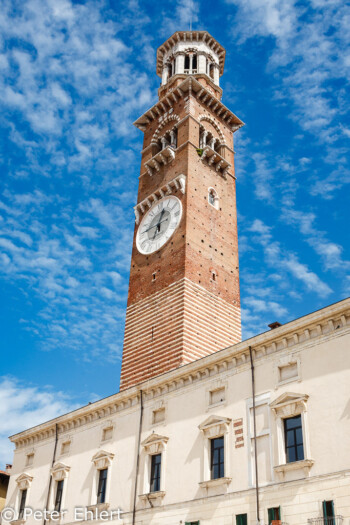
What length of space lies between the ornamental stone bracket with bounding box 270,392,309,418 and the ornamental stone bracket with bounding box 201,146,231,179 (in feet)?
71.4

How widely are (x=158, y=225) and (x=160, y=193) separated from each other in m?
2.30

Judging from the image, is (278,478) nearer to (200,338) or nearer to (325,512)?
(325,512)

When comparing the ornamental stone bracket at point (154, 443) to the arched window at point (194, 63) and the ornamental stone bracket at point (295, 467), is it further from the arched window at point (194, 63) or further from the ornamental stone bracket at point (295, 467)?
the arched window at point (194, 63)

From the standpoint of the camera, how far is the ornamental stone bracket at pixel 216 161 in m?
36.8

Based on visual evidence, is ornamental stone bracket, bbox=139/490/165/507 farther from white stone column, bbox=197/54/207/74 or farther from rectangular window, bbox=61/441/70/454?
white stone column, bbox=197/54/207/74

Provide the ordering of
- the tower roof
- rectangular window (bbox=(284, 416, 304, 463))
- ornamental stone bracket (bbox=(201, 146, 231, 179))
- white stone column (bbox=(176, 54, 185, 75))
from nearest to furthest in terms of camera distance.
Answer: rectangular window (bbox=(284, 416, 304, 463)) < ornamental stone bracket (bbox=(201, 146, 231, 179)) < white stone column (bbox=(176, 54, 185, 75)) < the tower roof

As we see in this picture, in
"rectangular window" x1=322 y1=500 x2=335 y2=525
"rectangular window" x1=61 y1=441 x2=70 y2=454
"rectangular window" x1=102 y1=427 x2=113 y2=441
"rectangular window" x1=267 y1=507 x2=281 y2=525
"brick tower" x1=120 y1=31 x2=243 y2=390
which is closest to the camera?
"rectangular window" x1=322 y1=500 x2=335 y2=525

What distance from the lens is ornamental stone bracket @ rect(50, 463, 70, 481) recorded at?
24.9m

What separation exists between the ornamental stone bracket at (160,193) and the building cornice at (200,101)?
760 centimetres

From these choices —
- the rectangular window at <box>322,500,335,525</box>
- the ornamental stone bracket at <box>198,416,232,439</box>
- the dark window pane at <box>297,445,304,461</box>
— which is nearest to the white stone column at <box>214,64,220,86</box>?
the ornamental stone bracket at <box>198,416,232,439</box>

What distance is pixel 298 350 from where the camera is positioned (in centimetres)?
1847

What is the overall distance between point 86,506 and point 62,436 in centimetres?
417

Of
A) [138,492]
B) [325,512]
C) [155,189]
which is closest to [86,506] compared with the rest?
[138,492]

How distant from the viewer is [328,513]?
15359 mm
